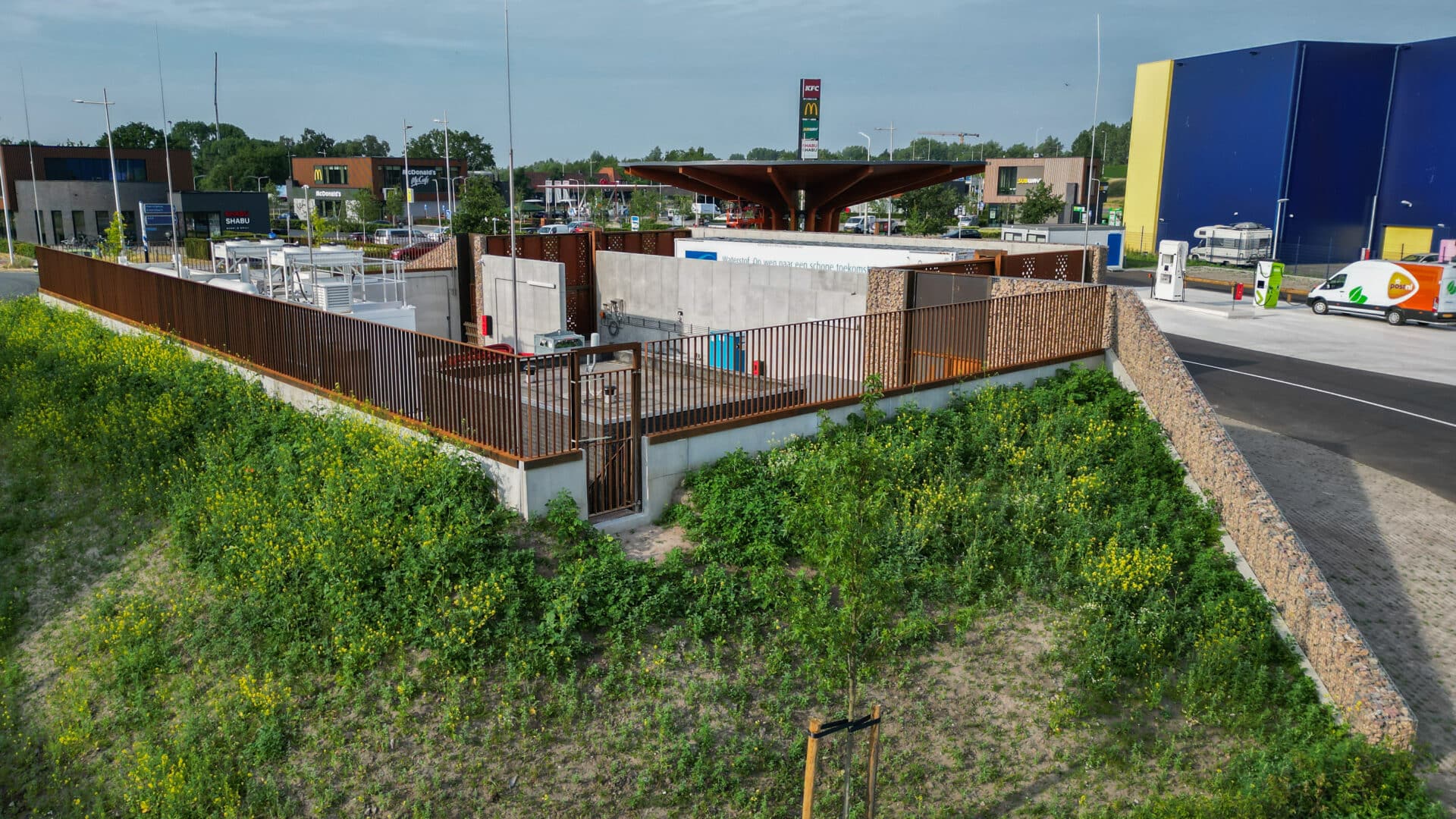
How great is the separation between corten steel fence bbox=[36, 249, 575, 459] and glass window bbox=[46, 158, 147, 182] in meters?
59.2

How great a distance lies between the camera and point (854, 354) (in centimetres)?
1642

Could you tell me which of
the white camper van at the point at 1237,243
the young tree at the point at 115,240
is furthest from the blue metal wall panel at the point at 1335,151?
the young tree at the point at 115,240

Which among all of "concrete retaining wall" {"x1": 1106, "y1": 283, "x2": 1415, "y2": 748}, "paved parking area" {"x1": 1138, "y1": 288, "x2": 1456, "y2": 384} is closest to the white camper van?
"paved parking area" {"x1": 1138, "y1": 288, "x2": 1456, "y2": 384}

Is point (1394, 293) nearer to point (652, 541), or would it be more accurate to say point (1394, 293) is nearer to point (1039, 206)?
point (652, 541)

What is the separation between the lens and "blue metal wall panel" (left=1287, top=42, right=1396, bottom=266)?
2088 inches

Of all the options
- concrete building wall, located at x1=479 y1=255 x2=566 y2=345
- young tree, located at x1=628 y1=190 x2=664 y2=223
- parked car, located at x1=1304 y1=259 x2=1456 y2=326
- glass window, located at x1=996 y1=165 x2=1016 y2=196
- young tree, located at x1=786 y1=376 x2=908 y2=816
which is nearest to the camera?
young tree, located at x1=786 y1=376 x2=908 y2=816

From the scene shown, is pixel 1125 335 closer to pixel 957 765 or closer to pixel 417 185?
pixel 957 765

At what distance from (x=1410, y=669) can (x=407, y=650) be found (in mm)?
10699

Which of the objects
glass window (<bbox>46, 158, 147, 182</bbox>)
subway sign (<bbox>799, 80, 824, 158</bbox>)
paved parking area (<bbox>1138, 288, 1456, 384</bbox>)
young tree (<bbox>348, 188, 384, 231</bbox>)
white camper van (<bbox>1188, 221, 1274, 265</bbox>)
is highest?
subway sign (<bbox>799, 80, 824, 158</bbox>)

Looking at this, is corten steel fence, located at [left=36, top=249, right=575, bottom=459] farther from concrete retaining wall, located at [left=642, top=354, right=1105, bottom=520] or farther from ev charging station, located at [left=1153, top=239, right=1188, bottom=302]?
ev charging station, located at [left=1153, top=239, right=1188, bottom=302]

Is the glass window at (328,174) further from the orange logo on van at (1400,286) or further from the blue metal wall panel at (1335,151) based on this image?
the orange logo on van at (1400,286)

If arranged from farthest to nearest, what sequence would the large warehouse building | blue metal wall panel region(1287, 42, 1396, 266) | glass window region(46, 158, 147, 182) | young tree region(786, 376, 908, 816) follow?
glass window region(46, 158, 147, 182) → blue metal wall panel region(1287, 42, 1396, 266) → the large warehouse building → young tree region(786, 376, 908, 816)

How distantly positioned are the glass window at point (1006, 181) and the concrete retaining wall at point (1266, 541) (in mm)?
87179

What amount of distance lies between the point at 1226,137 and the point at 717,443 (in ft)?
178
